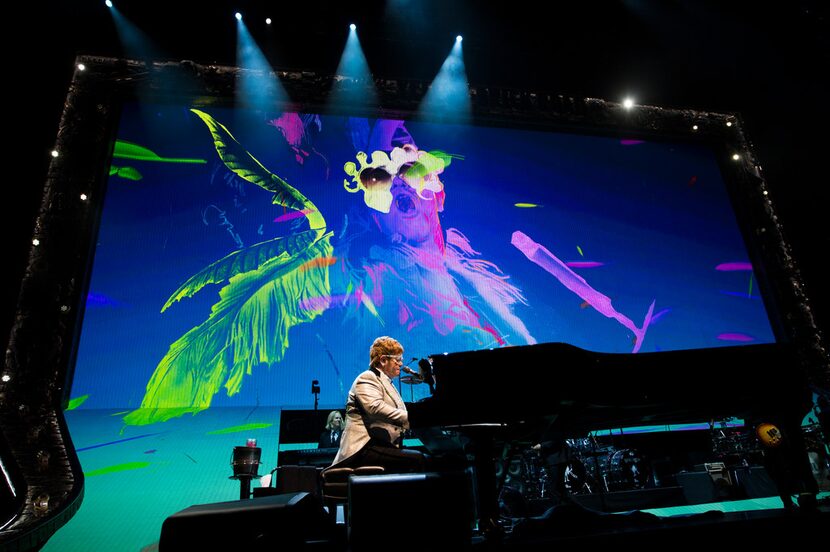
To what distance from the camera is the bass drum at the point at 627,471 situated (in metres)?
4.96

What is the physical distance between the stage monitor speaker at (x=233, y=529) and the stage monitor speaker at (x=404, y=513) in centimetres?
22

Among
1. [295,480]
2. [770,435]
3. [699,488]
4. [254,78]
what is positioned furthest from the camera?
[254,78]

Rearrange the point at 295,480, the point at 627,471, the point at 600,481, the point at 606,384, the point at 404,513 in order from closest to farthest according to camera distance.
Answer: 1. the point at 404,513
2. the point at 606,384
3. the point at 295,480
4. the point at 600,481
5. the point at 627,471

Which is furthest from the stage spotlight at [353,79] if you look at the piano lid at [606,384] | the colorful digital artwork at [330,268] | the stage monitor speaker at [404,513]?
the stage monitor speaker at [404,513]

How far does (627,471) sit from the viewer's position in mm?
5031

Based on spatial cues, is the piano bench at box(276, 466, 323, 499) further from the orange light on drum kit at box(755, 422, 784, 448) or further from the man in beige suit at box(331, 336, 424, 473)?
the orange light on drum kit at box(755, 422, 784, 448)

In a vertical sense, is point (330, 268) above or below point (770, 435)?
above

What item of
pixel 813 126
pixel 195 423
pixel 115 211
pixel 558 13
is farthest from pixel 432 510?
pixel 813 126

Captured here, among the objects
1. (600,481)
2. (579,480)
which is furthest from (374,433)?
(579,480)

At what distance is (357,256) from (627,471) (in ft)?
11.6

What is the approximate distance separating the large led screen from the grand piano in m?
2.12

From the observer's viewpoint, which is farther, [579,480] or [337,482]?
[579,480]

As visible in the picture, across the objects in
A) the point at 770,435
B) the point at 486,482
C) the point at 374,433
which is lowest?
the point at 486,482

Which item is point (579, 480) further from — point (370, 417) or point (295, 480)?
point (370, 417)
